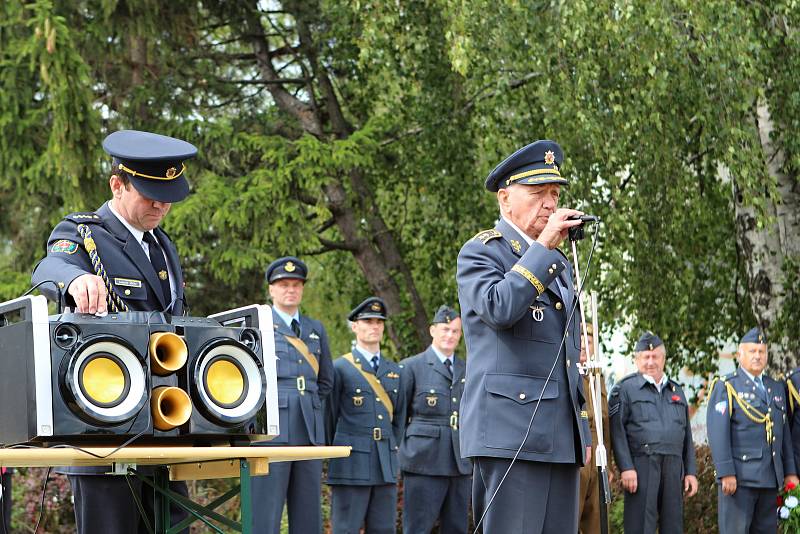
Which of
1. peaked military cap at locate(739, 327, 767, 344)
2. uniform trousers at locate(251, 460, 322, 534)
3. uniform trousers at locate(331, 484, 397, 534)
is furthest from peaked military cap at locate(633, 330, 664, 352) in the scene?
uniform trousers at locate(251, 460, 322, 534)

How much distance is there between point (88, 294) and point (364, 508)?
5489 millimetres

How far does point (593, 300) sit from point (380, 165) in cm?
923

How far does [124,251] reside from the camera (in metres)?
4.02

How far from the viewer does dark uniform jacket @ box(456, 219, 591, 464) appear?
3902mm

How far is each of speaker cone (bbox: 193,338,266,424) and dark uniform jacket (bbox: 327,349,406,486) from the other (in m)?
4.93

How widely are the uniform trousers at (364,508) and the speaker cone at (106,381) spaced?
534cm

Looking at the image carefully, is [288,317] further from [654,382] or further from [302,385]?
[654,382]

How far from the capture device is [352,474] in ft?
28.3

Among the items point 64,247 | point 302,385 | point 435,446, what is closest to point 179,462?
point 64,247

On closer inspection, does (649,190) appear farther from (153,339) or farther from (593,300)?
(153,339)

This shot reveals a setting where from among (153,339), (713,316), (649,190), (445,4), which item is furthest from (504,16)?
(153,339)

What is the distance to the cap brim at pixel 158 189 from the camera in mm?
3982

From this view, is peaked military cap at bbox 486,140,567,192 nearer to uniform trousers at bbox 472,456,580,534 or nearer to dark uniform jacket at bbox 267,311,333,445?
uniform trousers at bbox 472,456,580,534

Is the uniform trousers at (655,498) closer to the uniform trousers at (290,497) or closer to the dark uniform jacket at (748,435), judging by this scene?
the dark uniform jacket at (748,435)
